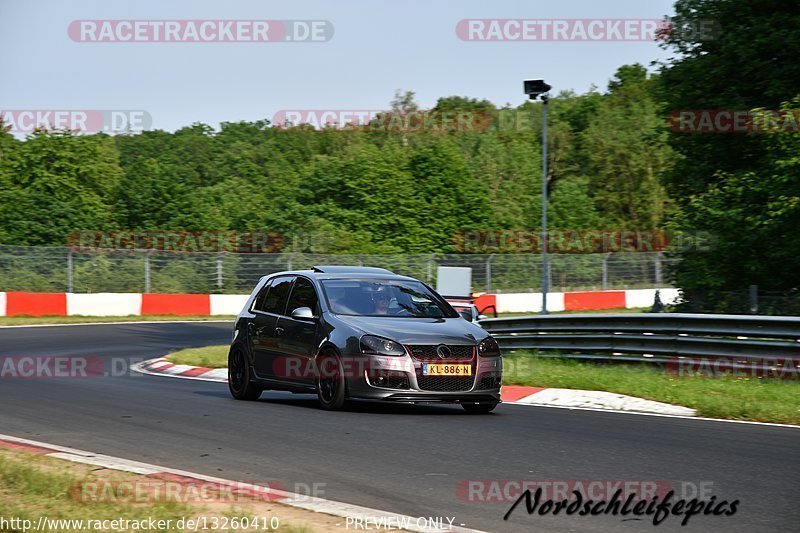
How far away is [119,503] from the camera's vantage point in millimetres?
6379

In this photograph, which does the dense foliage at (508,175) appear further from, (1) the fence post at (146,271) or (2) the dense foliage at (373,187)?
(1) the fence post at (146,271)

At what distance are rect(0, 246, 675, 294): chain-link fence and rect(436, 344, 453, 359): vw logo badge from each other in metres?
28.2

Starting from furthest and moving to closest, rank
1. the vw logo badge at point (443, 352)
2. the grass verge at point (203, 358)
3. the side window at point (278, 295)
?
the grass verge at point (203, 358)
the side window at point (278, 295)
the vw logo badge at point (443, 352)

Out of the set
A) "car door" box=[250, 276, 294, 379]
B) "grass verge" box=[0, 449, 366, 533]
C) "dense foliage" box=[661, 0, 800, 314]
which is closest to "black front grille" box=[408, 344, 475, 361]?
"car door" box=[250, 276, 294, 379]

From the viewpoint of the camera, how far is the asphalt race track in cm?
671

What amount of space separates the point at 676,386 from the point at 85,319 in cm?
2580

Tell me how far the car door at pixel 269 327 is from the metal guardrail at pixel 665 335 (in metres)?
5.49

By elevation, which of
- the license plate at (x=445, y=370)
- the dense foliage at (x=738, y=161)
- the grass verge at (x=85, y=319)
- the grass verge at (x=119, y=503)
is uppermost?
the dense foliage at (x=738, y=161)

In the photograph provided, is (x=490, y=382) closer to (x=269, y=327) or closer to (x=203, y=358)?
(x=269, y=327)

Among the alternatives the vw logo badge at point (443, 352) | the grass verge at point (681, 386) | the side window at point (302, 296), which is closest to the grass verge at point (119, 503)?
the vw logo badge at point (443, 352)

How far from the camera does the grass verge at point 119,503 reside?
5.80 meters

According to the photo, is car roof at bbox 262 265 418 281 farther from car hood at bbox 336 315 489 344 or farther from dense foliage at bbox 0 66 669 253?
dense foliage at bbox 0 66 669 253

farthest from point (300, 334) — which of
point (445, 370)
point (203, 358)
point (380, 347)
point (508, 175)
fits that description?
point (508, 175)

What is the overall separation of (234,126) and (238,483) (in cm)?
12645
